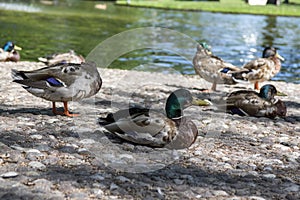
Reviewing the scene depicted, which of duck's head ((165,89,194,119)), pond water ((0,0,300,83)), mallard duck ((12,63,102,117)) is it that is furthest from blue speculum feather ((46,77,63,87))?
pond water ((0,0,300,83))

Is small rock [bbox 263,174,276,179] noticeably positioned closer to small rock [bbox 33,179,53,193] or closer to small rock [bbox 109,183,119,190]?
small rock [bbox 109,183,119,190]

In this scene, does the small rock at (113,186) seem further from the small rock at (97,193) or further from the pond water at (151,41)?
the pond water at (151,41)

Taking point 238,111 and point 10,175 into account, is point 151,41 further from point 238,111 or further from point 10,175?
point 10,175

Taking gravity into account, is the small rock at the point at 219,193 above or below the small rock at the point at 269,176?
above

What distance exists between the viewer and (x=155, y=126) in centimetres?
623

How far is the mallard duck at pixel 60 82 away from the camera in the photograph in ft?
23.9

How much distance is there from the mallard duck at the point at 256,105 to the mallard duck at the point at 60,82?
305 centimetres

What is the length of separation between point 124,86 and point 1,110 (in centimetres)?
471

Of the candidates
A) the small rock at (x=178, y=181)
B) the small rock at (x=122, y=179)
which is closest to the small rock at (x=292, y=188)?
the small rock at (x=178, y=181)

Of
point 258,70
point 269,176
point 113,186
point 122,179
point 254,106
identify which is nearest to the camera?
point 113,186

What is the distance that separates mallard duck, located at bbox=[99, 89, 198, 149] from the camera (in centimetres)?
625

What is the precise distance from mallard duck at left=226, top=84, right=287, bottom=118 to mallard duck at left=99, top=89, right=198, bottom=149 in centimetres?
270

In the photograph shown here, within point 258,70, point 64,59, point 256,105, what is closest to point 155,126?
point 256,105

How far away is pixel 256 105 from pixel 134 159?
3824mm
